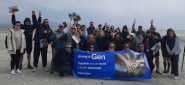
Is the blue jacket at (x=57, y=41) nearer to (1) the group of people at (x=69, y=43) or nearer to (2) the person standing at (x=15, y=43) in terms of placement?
(1) the group of people at (x=69, y=43)

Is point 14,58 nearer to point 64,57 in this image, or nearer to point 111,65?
point 64,57

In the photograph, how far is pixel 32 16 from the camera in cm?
640

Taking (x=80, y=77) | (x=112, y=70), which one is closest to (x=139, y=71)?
(x=112, y=70)

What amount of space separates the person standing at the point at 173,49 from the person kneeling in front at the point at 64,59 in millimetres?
4521

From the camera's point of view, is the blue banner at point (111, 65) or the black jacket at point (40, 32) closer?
the blue banner at point (111, 65)

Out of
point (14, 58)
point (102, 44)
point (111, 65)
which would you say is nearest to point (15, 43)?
point (14, 58)

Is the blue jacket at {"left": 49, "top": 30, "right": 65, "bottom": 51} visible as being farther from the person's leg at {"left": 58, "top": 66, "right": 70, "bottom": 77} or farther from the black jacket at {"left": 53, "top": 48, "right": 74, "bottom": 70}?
the person's leg at {"left": 58, "top": 66, "right": 70, "bottom": 77}

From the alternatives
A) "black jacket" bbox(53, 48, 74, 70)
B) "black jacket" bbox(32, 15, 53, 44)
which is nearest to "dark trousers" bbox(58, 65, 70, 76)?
"black jacket" bbox(53, 48, 74, 70)

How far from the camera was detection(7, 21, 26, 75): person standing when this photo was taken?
5.95 metres

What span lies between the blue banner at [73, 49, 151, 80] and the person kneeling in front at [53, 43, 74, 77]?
263 mm

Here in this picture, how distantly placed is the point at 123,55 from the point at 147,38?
70.3 inches

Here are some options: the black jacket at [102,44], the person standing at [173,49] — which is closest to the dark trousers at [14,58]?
the black jacket at [102,44]

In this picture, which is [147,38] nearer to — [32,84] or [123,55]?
[123,55]

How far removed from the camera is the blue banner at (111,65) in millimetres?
5727
